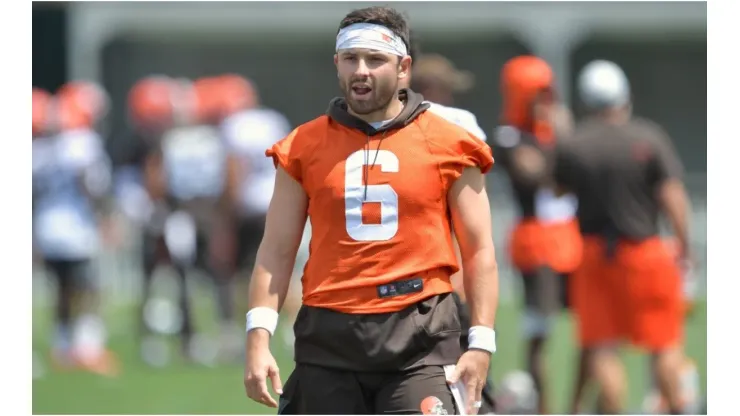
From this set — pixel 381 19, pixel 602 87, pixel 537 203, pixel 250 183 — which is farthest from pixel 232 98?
pixel 381 19

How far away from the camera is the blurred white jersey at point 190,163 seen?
1508cm

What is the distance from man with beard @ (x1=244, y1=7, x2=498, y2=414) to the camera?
5234mm

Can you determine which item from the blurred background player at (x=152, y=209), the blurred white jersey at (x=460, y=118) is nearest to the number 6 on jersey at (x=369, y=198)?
the blurred white jersey at (x=460, y=118)

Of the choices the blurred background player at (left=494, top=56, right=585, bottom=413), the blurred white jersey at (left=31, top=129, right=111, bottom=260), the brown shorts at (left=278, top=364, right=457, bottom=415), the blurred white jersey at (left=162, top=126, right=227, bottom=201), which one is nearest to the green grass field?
the blurred background player at (left=494, top=56, right=585, bottom=413)

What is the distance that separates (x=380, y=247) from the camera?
5.27m

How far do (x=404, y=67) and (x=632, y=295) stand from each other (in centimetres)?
490

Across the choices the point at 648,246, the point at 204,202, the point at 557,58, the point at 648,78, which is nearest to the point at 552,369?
the point at 648,246

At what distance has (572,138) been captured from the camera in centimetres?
1002

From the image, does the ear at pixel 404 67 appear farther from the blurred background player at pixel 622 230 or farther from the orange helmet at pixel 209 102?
the orange helmet at pixel 209 102

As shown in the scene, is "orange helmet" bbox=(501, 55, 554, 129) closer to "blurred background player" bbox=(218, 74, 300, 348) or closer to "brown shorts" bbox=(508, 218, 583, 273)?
"brown shorts" bbox=(508, 218, 583, 273)

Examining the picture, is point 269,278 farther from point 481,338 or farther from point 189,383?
point 189,383

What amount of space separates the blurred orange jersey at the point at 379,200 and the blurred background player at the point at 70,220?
28.8 ft

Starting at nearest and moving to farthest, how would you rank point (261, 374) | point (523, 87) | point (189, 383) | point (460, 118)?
1. point (261, 374)
2. point (460, 118)
3. point (523, 87)
4. point (189, 383)
